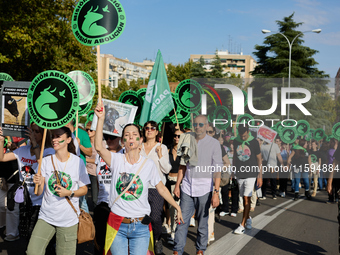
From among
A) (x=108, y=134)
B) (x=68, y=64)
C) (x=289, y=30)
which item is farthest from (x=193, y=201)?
(x=289, y=30)

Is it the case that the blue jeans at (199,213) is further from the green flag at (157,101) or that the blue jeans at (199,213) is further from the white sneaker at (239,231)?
the green flag at (157,101)

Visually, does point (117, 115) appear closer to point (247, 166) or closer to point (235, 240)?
point (247, 166)

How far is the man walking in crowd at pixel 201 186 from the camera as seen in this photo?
5.73 m

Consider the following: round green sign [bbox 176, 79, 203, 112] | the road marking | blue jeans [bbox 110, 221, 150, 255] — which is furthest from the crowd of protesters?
round green sign [bbox 176, 79, 203, 112]

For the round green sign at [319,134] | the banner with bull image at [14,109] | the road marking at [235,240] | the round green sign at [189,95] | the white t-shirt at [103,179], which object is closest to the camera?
the white t-shirt at [103,179]

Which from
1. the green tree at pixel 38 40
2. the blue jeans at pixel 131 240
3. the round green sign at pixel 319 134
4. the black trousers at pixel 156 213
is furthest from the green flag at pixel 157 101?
the round green sign at pixel 319 134

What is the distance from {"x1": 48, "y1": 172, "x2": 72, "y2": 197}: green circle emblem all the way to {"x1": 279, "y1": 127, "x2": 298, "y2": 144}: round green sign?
11.3 m

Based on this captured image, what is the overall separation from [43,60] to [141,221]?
14.1 metres

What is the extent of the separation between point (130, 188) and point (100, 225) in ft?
3.89

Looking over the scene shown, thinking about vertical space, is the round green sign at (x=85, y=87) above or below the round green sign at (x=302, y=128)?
above

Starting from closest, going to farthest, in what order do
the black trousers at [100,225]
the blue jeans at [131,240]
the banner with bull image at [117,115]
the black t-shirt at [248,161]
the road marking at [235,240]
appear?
the blue jeans at [131,240] → the black trousers at [100,225] → the road marking at [235,240] → the banner with bull image at [117,115] → the black t-shirt at [248,161]

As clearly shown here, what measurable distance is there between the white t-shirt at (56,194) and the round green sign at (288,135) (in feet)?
36.7

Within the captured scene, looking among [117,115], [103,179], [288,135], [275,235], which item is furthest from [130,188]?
[288,135]

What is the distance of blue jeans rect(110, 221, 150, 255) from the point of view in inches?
154
